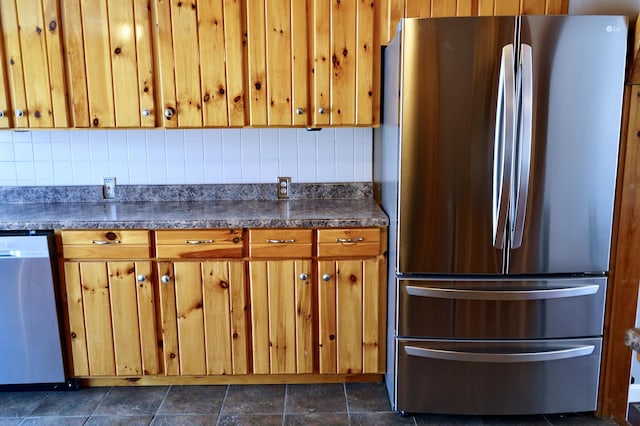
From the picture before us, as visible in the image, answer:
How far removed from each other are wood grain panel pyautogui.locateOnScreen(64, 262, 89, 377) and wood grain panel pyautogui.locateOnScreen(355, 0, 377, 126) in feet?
5.16

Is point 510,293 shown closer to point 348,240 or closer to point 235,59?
point 348,240

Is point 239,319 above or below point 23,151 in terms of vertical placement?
below

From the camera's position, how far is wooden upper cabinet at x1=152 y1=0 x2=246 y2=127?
211cm

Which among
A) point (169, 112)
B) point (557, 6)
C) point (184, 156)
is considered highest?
point (557, 6)

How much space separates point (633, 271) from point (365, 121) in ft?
4.46

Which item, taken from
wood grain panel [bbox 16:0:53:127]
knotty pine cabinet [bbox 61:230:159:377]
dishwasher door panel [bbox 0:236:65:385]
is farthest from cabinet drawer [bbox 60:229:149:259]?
wood grain panel [bbox 16:0:53:127]

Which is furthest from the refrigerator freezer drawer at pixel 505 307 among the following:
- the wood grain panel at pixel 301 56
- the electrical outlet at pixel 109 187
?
the electrical outlet at pixel 109 187

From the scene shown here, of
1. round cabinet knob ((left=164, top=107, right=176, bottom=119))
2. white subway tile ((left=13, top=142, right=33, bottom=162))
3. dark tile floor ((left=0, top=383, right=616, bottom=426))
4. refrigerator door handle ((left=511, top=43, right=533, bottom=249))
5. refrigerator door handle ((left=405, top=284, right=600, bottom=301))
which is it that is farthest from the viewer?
white subway tile ((left=13, top=142, right=33, bottom=162))

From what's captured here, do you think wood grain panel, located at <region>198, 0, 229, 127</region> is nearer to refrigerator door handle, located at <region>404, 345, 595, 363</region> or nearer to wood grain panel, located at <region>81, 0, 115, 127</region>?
wood grain panel, located at <region>81, 0, 115, 127</region>

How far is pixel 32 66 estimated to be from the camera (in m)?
2.16

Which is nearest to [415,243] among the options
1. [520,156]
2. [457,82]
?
[520,156]

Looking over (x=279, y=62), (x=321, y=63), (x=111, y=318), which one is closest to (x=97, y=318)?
(x=111, y=318)

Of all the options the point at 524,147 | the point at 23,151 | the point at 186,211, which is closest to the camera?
the point at 524,147

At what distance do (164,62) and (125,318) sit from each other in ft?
4.20
